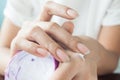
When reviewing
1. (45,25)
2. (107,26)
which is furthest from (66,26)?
(107,26)

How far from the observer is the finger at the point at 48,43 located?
462mm

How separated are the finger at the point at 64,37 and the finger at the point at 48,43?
2 centimetres

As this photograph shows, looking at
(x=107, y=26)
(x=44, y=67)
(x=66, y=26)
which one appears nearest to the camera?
(x=44, y=67)

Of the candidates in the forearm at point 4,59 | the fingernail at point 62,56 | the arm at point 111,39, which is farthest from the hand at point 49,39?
the arm at point 111,39

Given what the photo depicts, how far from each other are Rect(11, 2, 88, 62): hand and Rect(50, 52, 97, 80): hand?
0.04 feet

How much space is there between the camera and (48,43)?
500 mm

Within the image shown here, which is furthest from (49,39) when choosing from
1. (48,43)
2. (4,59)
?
(4,59)

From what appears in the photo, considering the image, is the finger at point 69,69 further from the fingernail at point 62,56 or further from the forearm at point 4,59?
the forearm at point 4,59

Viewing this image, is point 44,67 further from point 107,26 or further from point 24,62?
point 107,26

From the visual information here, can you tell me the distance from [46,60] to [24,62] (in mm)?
37

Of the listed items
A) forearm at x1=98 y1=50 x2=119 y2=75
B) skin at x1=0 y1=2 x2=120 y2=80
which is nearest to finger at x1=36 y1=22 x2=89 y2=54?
skin at x1=0 y1=2 x2=120 y2=80

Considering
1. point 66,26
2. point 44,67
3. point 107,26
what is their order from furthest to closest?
point 107,26
point 66,26
point 44,67

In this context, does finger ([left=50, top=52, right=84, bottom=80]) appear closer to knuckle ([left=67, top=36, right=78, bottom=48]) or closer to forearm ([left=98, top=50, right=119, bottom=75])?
knuckle ([left=67, top=36, right=78, bottom=48])

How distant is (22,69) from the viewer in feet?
1.51
